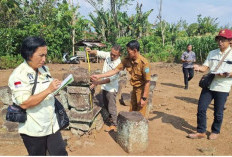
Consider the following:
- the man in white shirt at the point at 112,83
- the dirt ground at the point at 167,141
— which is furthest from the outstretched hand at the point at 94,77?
the dirt ground at the point at 167,141

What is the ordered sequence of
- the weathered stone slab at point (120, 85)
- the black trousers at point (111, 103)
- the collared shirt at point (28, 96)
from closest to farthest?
1. the collared shirt at point (28, 96)
2. the black trousers at point (111, 103)
3. the weathered stone slab at point (120, 85)

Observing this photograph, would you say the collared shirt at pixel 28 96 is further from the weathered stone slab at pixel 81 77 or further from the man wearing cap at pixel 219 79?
the man wearing cap at pixel 219 79

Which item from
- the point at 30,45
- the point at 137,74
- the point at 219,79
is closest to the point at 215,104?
the point at 219,79

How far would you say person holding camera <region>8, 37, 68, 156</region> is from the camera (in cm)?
195

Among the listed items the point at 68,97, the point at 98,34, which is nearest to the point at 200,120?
the point at 68,97

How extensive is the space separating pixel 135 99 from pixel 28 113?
8.15ft

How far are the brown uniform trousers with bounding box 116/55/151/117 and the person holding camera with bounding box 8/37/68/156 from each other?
1876 millimetres

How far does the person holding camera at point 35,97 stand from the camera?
1.95 meters

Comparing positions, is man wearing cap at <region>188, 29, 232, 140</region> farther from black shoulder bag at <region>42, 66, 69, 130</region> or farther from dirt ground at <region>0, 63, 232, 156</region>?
black shoulder bag at <region>42, 66, 69, 130</region>

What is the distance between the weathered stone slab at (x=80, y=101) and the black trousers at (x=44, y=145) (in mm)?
1623

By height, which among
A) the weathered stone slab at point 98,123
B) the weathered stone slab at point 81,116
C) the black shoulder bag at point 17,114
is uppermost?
the black shoulder bag at point 17,114

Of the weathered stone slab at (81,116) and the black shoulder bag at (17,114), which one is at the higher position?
the black shoulder bag at (17,114)

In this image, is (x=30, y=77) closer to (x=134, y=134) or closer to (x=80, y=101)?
(x=80, y=101)

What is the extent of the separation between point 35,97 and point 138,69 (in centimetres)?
221
